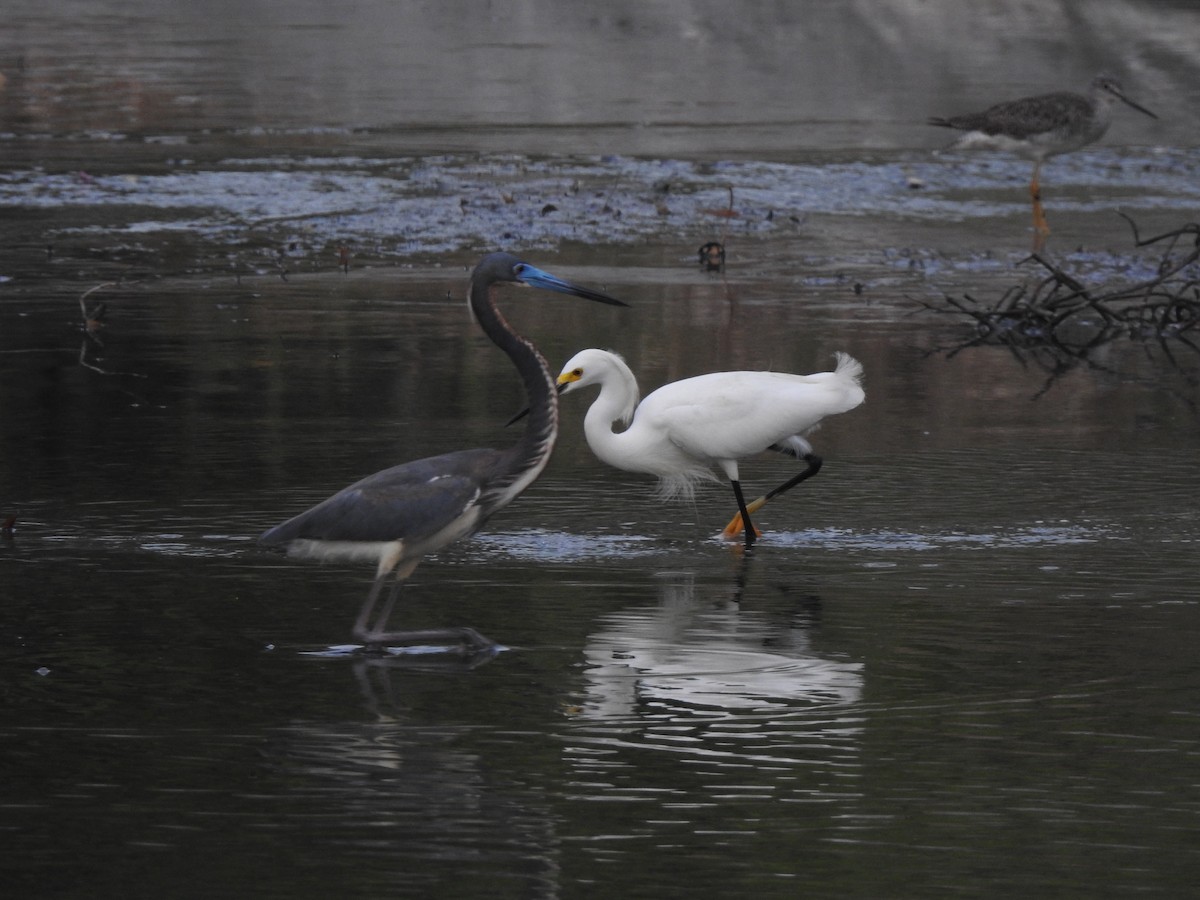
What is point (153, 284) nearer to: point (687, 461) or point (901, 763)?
point (687, 461)

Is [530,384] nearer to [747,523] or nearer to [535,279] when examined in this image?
[535,279]

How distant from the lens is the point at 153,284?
15414mm

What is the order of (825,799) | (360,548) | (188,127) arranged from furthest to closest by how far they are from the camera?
(188,127), (360,548), (825,799)

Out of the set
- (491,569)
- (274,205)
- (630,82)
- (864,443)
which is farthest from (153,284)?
(630,82)

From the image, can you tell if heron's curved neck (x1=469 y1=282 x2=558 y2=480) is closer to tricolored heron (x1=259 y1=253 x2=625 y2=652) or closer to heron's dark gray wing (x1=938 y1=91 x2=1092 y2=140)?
tricolored heron (x1=259 y1=253 x2=625 y2=652)

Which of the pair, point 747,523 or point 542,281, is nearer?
point 542,281

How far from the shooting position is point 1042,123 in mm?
20453

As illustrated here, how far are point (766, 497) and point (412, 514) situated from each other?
2.73m

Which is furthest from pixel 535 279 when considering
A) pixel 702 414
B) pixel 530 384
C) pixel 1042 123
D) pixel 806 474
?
pixel 1042 123

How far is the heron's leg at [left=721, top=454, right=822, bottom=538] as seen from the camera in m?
9.15

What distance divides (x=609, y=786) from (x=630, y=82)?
24772 mm

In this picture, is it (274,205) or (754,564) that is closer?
(754,564)

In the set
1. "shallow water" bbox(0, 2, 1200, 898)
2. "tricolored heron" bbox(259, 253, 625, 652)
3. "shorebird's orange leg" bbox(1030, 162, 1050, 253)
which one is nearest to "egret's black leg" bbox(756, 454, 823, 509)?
"shallow water" bbox(0, 2, 1200, 898)

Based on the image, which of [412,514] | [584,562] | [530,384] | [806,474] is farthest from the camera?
[806,474]
